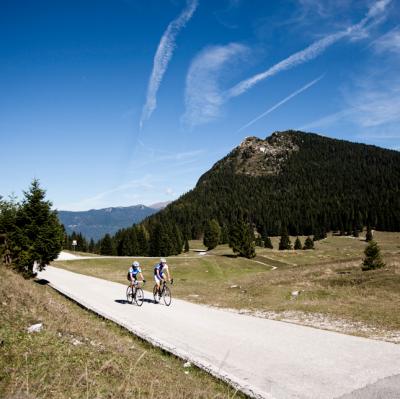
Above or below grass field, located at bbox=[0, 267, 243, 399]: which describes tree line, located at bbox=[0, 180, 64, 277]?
above

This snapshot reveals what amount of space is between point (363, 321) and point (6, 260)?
1098 inches

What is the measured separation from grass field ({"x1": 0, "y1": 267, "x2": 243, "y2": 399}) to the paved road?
2.38ft

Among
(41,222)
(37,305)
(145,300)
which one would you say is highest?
(41,222)

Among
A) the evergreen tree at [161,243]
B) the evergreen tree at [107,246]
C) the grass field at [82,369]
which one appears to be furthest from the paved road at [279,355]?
the evergreen tree at [107,246]

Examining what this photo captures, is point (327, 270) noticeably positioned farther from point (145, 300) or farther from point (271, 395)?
point (271, 395)

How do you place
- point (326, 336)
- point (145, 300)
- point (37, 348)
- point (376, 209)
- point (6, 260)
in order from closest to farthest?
point (37, 348)
point (326, 336)
point (145, 300)
point (6, 260)
point (376, 209)

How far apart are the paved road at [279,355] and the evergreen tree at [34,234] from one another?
17511 millimetres

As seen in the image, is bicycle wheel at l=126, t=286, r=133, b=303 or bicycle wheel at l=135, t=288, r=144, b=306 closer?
bicycle wheel at l=135, t=288, r=144, b=306

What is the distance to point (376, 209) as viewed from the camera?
599 ft

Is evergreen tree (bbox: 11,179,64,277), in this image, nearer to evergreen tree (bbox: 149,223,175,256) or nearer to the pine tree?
the pine tree

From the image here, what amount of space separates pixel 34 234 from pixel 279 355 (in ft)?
89.1

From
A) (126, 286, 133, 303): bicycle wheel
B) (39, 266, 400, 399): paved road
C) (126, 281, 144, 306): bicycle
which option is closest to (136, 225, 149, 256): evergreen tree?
(126, 286, 133, 303): bicycle wheel

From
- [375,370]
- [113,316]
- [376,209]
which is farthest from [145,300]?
[376,209]

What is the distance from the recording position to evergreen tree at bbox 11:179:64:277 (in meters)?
30.6
